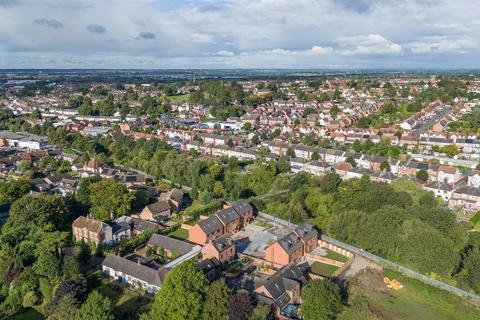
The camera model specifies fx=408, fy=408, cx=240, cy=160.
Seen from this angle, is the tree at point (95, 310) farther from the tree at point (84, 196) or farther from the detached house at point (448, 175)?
the detached house at point (448, 175)

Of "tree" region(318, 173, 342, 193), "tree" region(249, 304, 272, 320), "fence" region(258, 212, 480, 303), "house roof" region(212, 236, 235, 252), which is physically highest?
"tree" region(318, 173, 342, 193)

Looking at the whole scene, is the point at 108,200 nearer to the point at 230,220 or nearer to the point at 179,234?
the point at 179,234

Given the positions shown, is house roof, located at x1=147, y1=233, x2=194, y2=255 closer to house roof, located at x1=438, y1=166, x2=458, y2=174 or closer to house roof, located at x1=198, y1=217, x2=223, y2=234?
house roof, located at x1=198, y1=217, x2=223, y2=234

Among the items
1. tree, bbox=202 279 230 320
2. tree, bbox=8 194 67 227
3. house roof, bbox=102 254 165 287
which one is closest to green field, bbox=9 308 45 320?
house roof, bbox=102 254 165 287

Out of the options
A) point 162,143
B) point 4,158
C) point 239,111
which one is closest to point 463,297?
point 162,143

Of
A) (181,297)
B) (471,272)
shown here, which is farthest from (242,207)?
(471,272)

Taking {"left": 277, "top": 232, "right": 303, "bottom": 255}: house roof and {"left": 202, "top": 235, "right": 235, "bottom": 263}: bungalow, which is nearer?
{"left": 202, "top": 235, "right": 235, "bottom": 263}: bungalow

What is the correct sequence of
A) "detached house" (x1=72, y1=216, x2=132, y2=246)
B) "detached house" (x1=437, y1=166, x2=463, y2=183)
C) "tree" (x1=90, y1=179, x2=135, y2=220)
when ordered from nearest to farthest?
"detached house" (x1=72, y1=216, x2=132, y2=246)
"tree" (x1=90, y1=179, x2=135, y2=220)
"detached house" (x1=437, y1=166, x2=463, y2=183)
